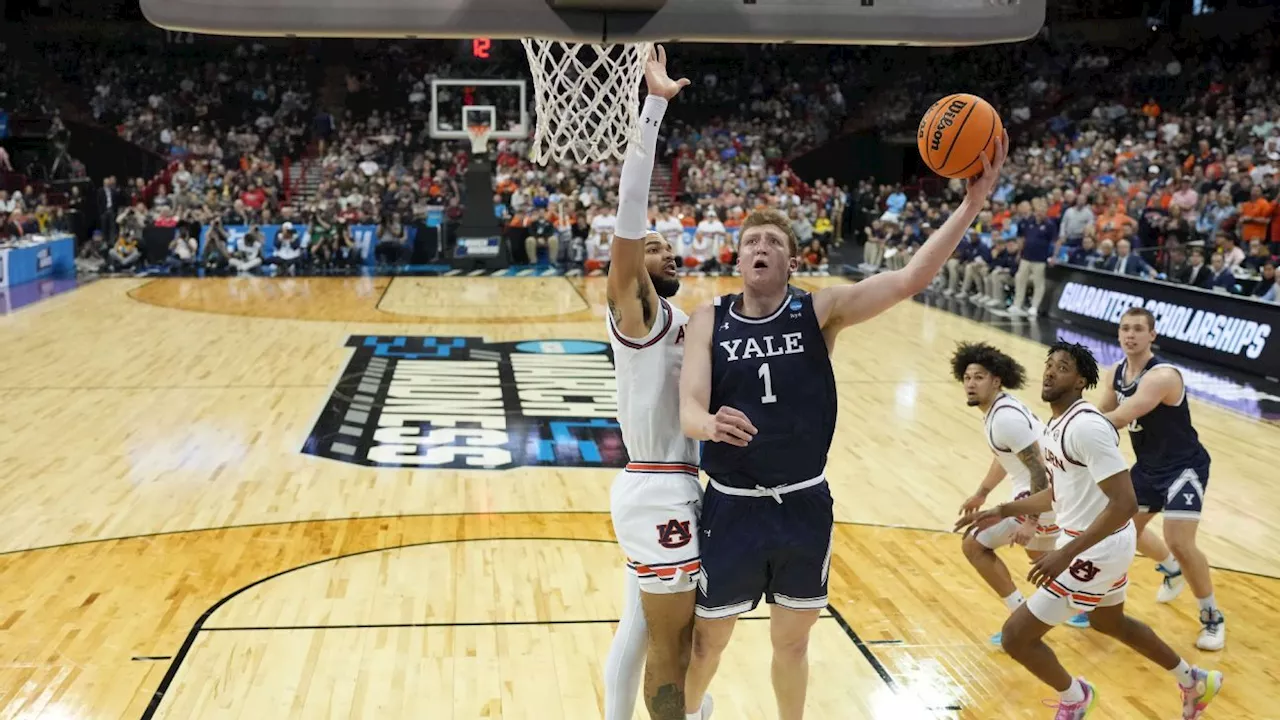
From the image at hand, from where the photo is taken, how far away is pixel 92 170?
27.8m

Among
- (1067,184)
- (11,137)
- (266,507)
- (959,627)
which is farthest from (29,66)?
(959,627)

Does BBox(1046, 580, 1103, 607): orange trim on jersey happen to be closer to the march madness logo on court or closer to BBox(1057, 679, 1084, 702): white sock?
BBox(1057, 679, 1084, 702): white sock

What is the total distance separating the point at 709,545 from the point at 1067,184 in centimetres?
1932

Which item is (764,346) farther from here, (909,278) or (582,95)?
(582,95)

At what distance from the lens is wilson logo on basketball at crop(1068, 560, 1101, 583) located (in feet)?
15.4

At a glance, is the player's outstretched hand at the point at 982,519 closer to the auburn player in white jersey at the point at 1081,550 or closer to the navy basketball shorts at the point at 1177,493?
the auburn player in white jersey at the point at 1081,550

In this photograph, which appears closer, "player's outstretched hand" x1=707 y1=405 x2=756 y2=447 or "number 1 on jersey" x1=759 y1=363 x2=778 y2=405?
"player's outstretched hand" x1=707 y1=405 x2=756 y2=447

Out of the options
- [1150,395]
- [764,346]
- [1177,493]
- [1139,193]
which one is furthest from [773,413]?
[1139,193]

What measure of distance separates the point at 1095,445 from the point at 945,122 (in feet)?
5.03

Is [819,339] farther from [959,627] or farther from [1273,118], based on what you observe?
[1273,118]

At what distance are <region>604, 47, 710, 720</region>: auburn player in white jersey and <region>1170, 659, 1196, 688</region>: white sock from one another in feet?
7.16

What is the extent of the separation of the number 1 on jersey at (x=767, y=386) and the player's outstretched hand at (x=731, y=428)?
29cm

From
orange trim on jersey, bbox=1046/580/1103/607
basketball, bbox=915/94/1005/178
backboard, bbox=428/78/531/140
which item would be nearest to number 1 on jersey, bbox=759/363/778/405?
basketball, bbox=915/94/1005/178

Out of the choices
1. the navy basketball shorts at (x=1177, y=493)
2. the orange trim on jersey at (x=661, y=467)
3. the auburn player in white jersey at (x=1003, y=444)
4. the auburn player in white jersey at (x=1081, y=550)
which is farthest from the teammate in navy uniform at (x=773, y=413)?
the navy basketball shorts at (x=1177, y=493)
